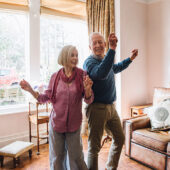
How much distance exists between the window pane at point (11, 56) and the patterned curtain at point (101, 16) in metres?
1.14

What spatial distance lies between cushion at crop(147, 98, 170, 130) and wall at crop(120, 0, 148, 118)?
34.7 inches

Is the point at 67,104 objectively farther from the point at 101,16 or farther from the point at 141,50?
the point at 141,50

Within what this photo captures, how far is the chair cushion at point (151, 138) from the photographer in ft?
7.11

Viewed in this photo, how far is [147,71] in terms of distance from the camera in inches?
147

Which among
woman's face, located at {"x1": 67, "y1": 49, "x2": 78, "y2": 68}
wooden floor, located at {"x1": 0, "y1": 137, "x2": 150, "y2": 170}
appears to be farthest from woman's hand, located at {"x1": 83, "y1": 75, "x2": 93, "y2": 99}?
wooden floor, located at {"x1": 0, "y1": 137, "x2": 150, "y2": 170}

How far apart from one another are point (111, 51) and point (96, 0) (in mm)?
2175

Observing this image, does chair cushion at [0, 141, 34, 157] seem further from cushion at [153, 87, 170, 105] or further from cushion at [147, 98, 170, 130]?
cushion at [153, 87, 170, 105]

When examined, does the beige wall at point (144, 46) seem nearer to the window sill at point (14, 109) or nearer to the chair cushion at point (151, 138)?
the chair cushion at point (151, 138)

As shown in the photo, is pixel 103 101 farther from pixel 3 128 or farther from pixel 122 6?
pixel 122 6

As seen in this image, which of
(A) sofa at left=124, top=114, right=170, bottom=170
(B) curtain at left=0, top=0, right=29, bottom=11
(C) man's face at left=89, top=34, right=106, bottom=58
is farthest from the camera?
(B) curtain at left=0, top=0, right=29, bottom=11

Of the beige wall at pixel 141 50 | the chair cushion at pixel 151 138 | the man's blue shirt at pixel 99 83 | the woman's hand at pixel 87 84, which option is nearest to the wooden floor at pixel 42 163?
the chair cushion at pixel 151 138

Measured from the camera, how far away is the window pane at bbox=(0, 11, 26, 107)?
307 centimetres

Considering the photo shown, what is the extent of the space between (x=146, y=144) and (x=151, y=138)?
109mm

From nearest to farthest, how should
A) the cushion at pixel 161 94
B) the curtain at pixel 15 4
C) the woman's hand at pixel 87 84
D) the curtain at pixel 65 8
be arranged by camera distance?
the woman's hand at pixel 87 84, the cushion at pixel 161 94, the curtain at pixel 15 4, the curtain at pixel 65 8
